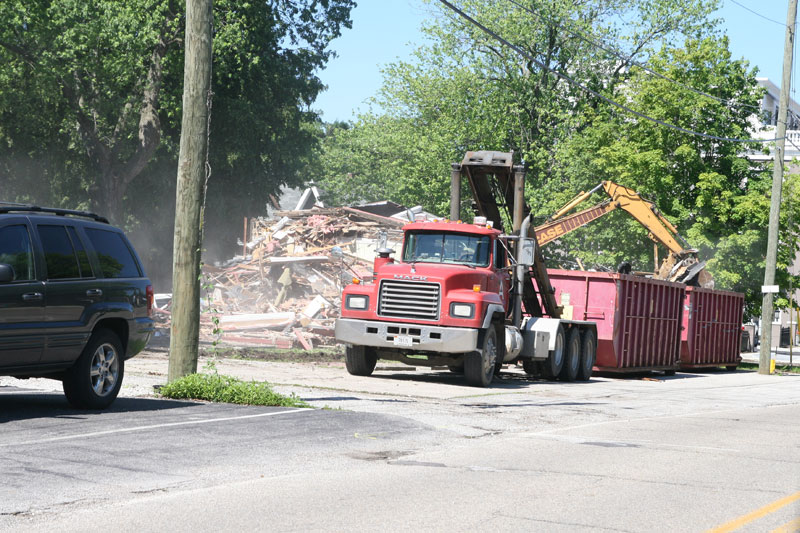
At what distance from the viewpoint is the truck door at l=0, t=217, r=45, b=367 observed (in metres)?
11.0

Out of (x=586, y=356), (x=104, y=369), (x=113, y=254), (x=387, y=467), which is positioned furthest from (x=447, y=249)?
(x=387, y=467)

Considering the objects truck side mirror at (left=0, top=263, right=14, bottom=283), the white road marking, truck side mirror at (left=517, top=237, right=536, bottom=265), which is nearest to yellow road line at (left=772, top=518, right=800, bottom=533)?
the white road marking

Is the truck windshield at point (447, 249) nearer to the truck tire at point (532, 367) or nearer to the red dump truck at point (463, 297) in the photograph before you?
the red dump truck at point (463, 297)

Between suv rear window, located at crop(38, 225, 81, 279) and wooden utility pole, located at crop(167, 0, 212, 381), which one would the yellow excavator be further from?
suv rear window, located at crop(38, 225, 81, 279)

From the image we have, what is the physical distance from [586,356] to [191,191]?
13238 mm

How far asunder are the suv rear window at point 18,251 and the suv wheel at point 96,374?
1.26 metres

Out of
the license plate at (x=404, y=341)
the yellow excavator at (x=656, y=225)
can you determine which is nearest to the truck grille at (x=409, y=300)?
the license plate at (x=404, y=341)

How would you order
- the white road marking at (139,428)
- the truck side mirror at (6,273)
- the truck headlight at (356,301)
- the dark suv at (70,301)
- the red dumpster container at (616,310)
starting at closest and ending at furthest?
the white road marking at (139,428), the truck side mirror at (6,273), the dark suv at (70,301), the truck headlight at (356,301), the red dumpster container at (616,310)

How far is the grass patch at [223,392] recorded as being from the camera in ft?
45.6

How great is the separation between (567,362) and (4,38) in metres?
21.5

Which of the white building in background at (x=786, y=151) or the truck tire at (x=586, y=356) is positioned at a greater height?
the white building in background at (x=786, y=151)

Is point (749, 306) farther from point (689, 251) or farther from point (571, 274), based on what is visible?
point (571, 274)

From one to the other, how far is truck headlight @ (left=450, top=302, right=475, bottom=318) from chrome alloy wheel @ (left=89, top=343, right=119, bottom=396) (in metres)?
7.78

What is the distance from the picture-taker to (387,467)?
9719mm
